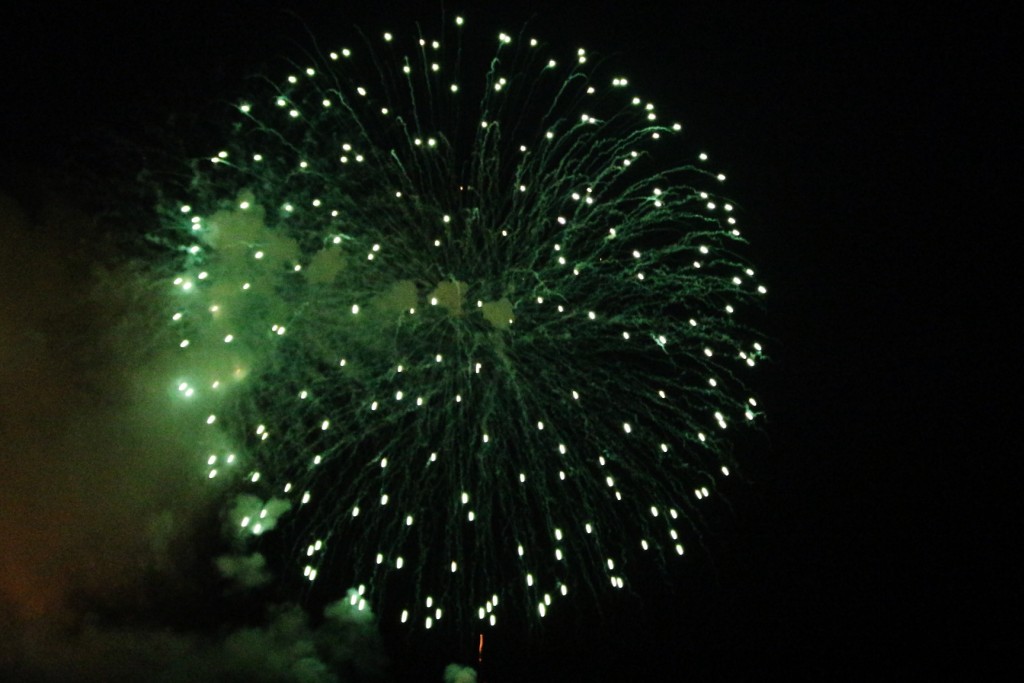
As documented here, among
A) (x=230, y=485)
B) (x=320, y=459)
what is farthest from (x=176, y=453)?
(x=320, y=459)

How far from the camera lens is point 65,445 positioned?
26.7 ft

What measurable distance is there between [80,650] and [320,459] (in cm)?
469

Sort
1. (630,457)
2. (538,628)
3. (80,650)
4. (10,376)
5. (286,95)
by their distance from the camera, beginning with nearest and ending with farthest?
(286,95), (630,457), (10,376), (80,650), (538,628)

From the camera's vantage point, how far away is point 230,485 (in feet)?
27.0

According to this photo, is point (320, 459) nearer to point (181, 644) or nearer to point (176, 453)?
point (176, 453)

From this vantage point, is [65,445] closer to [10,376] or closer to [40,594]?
[10,376]

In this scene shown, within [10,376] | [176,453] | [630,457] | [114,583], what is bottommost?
[630,457]

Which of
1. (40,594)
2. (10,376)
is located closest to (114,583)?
(40,594)

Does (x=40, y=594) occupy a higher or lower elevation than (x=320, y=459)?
higher

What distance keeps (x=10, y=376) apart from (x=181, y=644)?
3613 millimetres

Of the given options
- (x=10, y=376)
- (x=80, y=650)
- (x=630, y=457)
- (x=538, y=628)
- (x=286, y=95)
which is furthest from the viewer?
(x=538, y=628)

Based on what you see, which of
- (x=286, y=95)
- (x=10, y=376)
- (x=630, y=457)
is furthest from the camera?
(x=10, y=376)

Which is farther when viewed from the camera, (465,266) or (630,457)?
(630,457)

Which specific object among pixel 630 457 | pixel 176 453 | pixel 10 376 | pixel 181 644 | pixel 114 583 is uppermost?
pixel 10 376
